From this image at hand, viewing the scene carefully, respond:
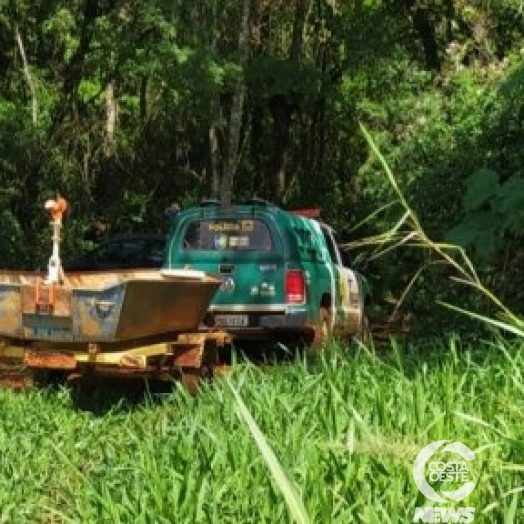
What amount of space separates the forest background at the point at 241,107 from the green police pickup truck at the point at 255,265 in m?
1.22

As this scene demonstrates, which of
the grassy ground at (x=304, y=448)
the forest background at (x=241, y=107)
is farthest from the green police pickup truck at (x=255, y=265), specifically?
the grassy ground at (x=304, y=448)

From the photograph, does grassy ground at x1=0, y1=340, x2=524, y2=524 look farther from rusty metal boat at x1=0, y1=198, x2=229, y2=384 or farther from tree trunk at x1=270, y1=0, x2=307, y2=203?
tree trunk at x1=270, y1=0, x2=307, y2=203

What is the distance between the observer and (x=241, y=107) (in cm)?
2138

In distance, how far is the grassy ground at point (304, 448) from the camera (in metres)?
3.98

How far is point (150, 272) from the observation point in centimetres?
1109

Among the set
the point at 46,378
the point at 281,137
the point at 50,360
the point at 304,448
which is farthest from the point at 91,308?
the point at 281,137

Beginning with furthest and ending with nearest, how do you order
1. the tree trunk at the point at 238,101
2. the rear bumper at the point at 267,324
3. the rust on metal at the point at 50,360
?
1. the tree trunk at the point at 238,101
2. the rear bumper at the point at 267,324
3. the rust on metal at the point at 50,360

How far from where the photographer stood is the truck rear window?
40.8ft

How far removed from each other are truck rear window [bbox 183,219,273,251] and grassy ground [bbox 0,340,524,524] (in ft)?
14.5

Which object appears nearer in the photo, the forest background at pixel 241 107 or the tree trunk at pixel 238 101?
the forest background at pixel 241 107

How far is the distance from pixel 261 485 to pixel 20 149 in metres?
19.3

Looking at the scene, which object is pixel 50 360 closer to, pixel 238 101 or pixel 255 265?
pixel 255 265

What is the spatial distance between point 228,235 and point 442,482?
896 cm

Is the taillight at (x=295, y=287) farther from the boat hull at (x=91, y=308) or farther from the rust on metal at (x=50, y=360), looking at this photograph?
the rust on metal at (x=50, y=360)
